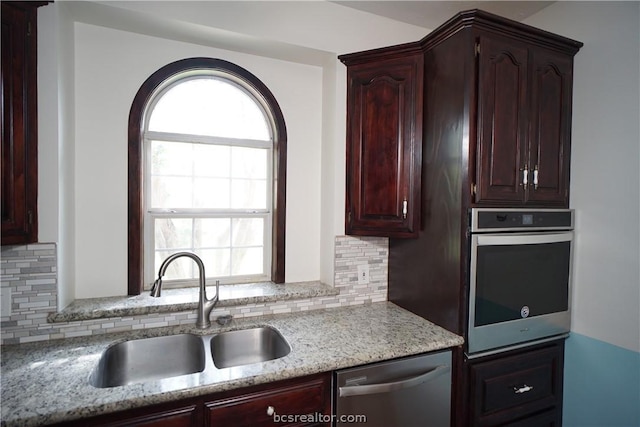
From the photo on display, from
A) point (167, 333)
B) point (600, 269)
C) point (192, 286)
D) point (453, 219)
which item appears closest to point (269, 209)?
point (192, 286)

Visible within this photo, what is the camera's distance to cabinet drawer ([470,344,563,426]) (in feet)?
5.05

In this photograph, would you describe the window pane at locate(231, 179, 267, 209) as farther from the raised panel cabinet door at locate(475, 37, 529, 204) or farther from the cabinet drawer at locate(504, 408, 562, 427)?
the cabinet drawer at locate(504, 408, 562, 427)

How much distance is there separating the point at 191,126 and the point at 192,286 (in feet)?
3.26

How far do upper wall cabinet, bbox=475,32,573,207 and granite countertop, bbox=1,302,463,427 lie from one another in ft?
2.59

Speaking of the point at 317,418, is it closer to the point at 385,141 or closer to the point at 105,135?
the point at 385,141

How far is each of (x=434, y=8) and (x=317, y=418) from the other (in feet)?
7.69

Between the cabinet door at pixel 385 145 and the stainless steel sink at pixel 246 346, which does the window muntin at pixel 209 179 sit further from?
the cabinet door at pixel 385 145

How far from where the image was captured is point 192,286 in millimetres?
1930

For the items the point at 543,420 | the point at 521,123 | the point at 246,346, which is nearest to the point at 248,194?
the point at 246,346

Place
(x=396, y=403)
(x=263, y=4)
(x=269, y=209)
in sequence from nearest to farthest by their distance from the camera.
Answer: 1. (x=396, y=403)
2. (x=263, y=4)
3. (x=269, y=209)

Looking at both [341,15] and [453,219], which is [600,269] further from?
[341,15]

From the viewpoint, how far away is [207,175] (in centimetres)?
196

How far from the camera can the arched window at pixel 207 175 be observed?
1790 millimetres

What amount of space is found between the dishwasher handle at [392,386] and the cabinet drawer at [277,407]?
9 cm
